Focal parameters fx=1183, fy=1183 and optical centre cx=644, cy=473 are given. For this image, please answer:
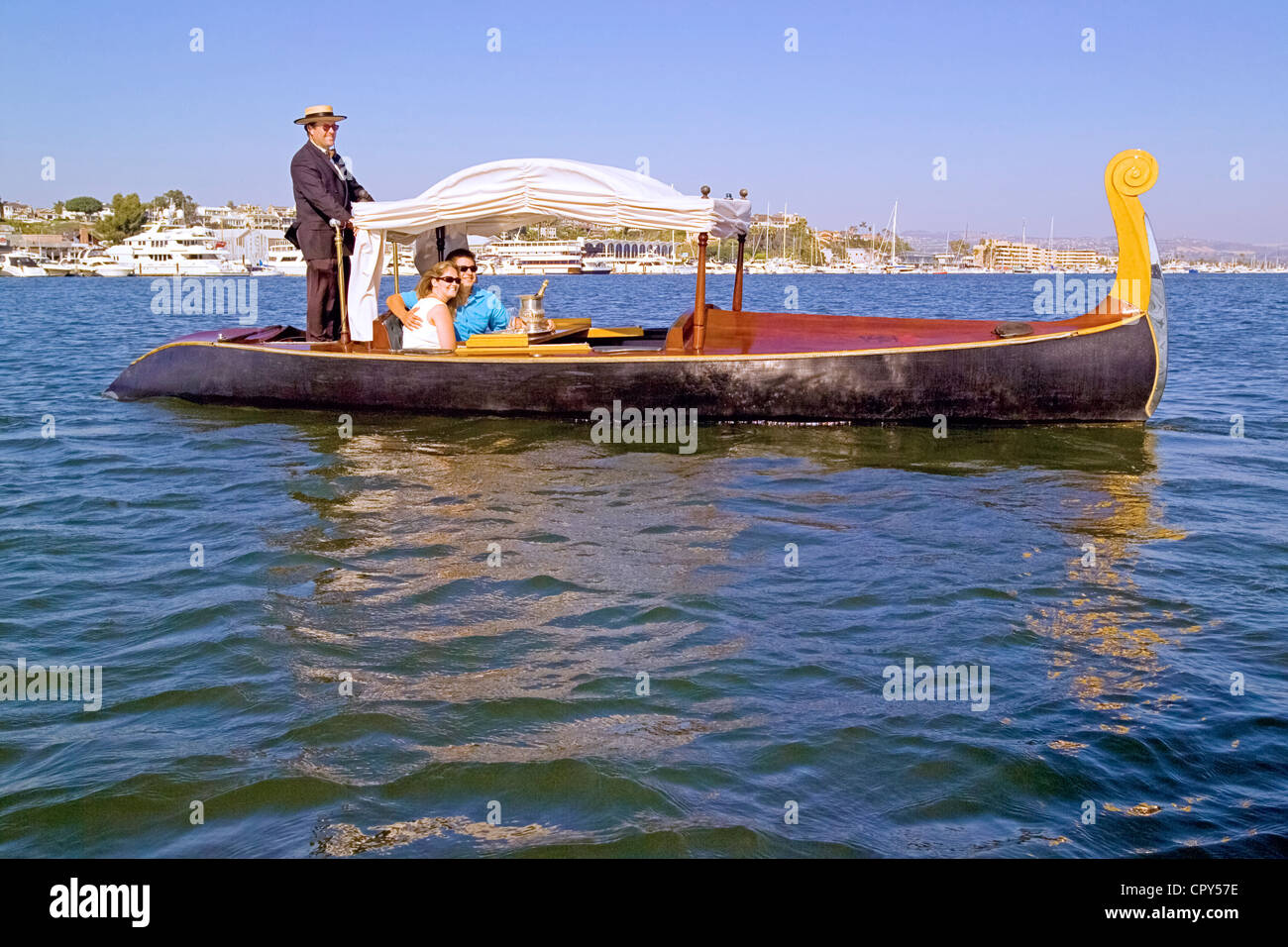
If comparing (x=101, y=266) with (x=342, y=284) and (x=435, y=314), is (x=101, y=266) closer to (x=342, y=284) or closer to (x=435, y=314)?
(x=342, y=284)

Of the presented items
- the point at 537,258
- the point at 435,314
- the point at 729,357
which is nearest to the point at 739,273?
the point at 729,357

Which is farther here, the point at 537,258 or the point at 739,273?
the point at 537,258

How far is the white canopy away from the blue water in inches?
103

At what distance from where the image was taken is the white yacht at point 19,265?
397 ft

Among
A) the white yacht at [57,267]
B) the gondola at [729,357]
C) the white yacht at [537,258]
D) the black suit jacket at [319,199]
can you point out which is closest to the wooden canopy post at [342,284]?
the gondola at [729,357]

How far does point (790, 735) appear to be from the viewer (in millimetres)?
5441

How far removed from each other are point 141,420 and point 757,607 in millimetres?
9951

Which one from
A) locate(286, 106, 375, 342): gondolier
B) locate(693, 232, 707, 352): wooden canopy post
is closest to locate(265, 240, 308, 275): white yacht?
locate(286, 106, 375, 342): gondolier

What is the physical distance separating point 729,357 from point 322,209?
5.07 meters

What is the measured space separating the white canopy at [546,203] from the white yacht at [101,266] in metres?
123

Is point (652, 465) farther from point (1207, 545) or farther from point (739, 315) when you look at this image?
point (1207, 545)

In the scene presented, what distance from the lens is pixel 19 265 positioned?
123 m

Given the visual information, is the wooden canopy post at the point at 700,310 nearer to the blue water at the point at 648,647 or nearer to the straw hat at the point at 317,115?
the blue water at the point at 648,647
